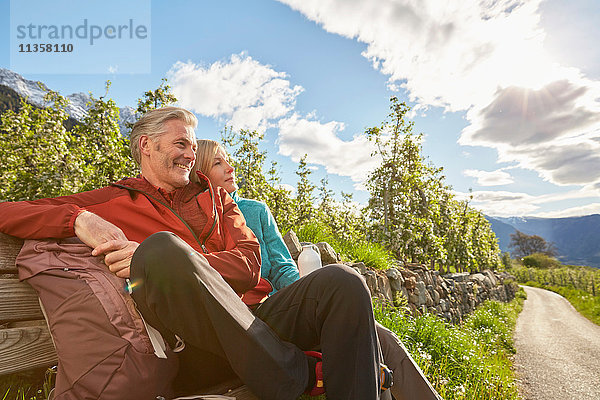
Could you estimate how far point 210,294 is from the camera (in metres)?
1.16

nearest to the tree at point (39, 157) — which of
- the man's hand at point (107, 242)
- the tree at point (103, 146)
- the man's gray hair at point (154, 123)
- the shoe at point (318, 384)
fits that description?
the tree at point (103, 146)

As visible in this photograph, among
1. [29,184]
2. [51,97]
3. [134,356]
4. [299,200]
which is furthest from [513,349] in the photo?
[51,97]

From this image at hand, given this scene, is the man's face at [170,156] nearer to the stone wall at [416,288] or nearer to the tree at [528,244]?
the stone wall at [416,288]

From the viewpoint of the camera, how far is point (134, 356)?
3.82 ft

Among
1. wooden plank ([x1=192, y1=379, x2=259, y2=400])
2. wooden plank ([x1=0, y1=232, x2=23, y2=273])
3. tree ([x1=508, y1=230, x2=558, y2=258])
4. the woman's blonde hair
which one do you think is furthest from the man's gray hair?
tree ([x1=508, y1=230, x2=558, y2=258])

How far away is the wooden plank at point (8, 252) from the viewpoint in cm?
142

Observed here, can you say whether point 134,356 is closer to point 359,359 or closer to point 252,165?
point 359,359

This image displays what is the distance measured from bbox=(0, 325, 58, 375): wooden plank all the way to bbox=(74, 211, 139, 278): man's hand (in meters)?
0.49

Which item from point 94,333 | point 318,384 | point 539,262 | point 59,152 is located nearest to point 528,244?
point 539,262

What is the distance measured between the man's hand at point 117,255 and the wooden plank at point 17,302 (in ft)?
1.22

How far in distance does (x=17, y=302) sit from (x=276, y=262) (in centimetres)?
140

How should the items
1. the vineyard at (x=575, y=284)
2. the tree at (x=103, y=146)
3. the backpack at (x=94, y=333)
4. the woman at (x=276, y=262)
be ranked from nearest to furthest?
the backpack at (x=94, y=333) < the woman at (x=276, y=262) < the tree at (x=103, y=146) < the vineyard at (x=575, y=284)

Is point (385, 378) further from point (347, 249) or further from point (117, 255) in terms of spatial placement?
point (347, 249)

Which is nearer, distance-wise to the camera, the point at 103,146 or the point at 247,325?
the point at 247,325
